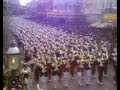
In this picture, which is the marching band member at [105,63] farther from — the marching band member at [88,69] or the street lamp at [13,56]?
the street lamp at [13,56]

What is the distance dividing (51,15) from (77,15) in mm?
220

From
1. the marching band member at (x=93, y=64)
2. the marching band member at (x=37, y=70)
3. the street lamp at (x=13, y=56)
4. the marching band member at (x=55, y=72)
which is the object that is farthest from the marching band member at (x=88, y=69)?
the street lamp at (x=13, y=56)

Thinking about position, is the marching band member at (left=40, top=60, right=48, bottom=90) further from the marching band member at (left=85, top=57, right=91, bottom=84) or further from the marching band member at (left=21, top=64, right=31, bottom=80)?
the marching band member at (left=85, top=57, right=91, bottom=84)

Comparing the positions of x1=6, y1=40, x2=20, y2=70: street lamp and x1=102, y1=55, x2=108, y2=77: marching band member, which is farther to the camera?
x1=102, y1=55, x2=108, y2=77: marching band member

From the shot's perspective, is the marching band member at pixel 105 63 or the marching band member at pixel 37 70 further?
the marching band member at pixel 105 63

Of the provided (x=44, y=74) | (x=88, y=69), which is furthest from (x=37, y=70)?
(x=88, y=69)

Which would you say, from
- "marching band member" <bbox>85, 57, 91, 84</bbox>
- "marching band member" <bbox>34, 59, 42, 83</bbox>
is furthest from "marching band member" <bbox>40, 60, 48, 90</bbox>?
"marching band member" <bbox>85, 57, 91, 84</bbox>

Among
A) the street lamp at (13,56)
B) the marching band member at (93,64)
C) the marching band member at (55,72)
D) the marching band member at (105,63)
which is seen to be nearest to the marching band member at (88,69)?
the marching band member at (93,64)

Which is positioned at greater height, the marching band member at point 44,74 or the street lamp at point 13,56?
the street lamp at point 13,56

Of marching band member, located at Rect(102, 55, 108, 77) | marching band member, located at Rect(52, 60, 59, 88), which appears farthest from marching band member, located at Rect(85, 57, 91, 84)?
marching band member, located at Rect(52, 60, 59, 88)

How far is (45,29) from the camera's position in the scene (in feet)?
7.12

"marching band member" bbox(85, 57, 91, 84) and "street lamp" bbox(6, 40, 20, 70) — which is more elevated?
"street lamp" bbox(6, 40, 20, 70)

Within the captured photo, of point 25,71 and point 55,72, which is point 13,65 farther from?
point 55,72

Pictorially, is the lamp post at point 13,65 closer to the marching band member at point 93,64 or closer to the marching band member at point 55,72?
the marching band member at point 55,72
